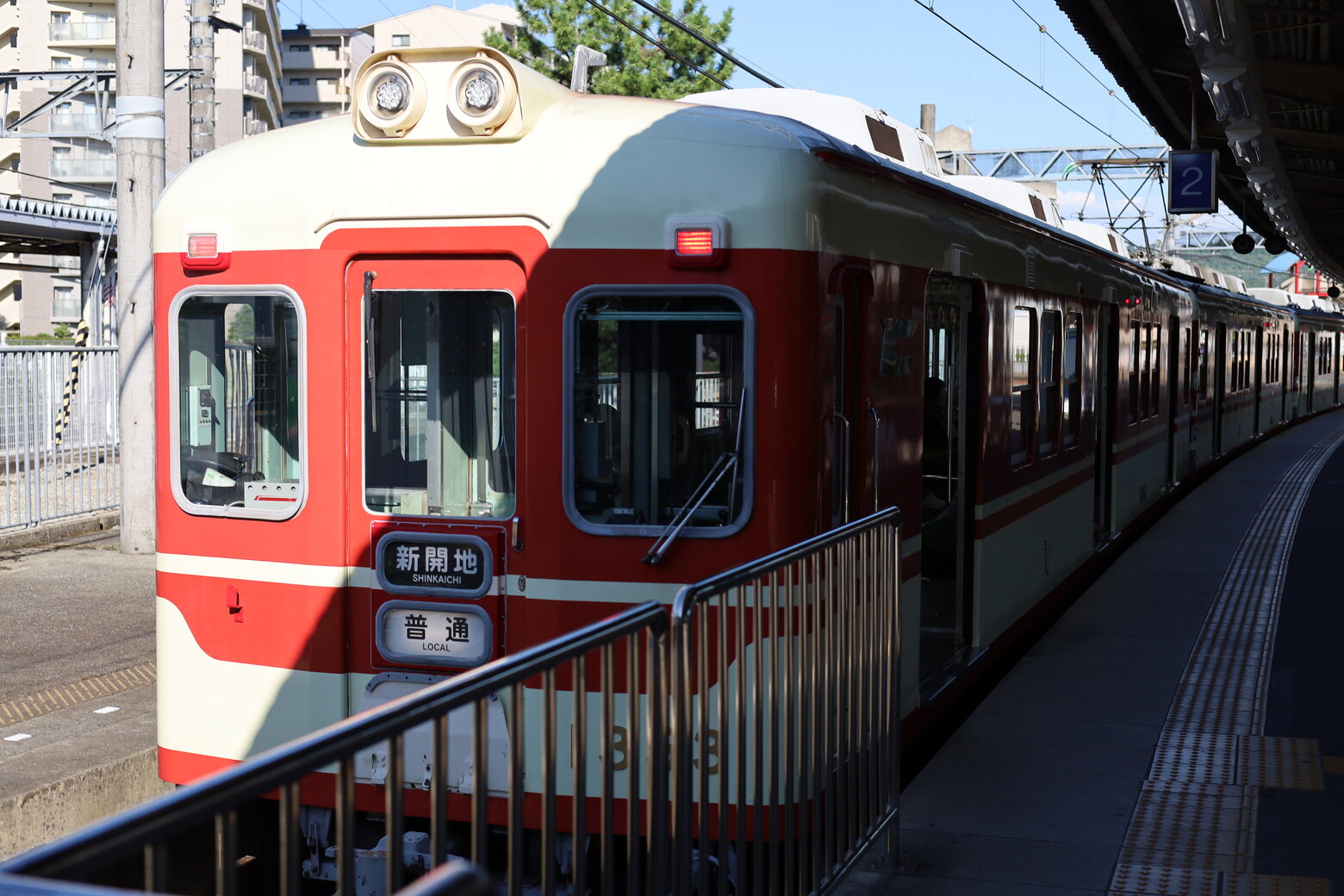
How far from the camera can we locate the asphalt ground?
5867 millimetres

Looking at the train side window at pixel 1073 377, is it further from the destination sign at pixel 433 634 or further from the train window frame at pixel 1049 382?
the destination sign at pixel 433 634

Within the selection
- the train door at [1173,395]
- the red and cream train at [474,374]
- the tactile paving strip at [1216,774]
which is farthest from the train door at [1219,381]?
the red and cream train at [474,374]

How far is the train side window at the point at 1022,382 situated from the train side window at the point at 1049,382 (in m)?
0.27

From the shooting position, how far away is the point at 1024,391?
8266mm

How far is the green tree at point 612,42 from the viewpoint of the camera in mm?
29297

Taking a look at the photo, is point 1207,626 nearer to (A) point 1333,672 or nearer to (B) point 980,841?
(A) point 1333,672

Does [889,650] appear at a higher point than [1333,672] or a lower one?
higher

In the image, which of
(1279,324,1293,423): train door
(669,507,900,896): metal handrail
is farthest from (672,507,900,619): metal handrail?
(1279,324,1293,423): train door

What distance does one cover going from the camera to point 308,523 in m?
5.05

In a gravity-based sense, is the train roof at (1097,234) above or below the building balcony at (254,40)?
below

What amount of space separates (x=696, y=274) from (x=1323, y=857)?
3.03 metres

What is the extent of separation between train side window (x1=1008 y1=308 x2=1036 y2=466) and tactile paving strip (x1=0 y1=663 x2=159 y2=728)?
15.2ft

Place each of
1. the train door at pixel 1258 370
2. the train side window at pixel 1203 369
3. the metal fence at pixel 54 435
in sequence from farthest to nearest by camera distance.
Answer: the train door at pixel 1258 370 < the train side window at pixel 1203 369 < the metal fence at pixel 54 435

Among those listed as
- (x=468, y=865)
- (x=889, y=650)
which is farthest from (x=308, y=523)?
(x=468, y=865)
